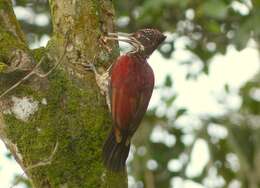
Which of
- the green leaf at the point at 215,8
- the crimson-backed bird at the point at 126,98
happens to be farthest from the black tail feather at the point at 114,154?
the green leaf at the point at 215,8

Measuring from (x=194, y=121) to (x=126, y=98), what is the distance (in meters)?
2.29

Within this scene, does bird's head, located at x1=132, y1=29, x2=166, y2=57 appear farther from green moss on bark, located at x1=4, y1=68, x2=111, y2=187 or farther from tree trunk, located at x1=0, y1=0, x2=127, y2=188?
green moss on bark, located at x1=4, y1=68, x2=111, y2=187

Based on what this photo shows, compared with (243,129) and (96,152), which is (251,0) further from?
(96,152)

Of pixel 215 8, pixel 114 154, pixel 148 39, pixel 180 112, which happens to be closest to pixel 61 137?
pixel 114 154

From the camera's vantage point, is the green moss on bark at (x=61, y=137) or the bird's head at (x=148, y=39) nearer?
the green moss on bark at (x=61, y=137)

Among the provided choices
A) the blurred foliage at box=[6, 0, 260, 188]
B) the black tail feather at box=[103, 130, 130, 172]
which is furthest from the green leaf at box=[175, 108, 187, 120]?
the black tail feather at box=[103, 130, 130, 172]

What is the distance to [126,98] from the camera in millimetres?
3682

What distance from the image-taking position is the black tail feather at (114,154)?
3.43 metres

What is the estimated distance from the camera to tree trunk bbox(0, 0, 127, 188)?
11.1ft

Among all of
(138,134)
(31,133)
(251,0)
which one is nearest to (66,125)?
(31,133)

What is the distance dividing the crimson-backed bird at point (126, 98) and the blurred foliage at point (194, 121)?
68.2 inches

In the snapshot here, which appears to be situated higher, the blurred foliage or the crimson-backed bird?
the crimson-backed bird

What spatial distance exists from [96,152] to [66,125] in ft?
0.66

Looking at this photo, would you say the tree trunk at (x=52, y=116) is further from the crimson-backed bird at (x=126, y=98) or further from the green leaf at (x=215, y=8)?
the green leaf at (x=215, y=8)
